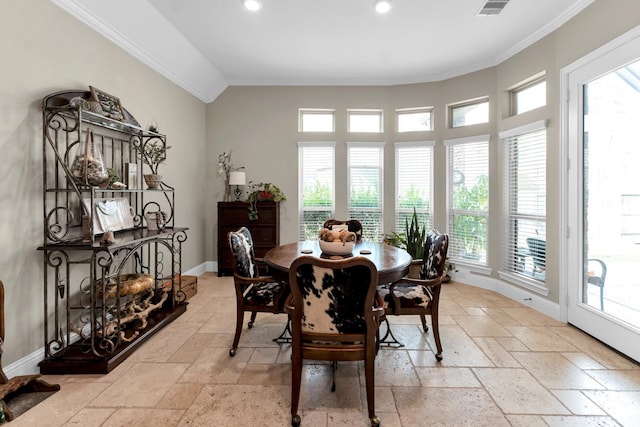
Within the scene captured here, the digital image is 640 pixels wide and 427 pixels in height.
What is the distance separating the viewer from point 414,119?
5180mm

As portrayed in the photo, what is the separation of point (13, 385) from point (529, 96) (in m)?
5.39

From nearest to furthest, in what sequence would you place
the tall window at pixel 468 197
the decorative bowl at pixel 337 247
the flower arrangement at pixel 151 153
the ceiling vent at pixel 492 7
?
1. the decorative bowl at pixel 337 247
2. the ceiling vent at pixel 492 7
3. the flower arrangement at pixel 151 153
4. the tall window at pixel 468 197

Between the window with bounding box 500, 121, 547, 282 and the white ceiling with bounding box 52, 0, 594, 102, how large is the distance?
43.9 inches

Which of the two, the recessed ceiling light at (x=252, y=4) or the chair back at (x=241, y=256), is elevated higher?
the recessed ceiling light at (x=252, y=4)

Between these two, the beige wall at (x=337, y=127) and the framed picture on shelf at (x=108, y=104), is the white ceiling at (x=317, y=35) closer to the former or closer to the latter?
the beige wall at (x=337, y=127)

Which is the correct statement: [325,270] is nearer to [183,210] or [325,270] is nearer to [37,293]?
[37,293]

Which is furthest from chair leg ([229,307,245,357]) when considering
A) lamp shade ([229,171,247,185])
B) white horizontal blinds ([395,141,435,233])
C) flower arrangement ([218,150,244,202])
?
white horizontal blinds ([395,141,435,233])

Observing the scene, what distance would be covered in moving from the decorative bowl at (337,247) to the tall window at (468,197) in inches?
112

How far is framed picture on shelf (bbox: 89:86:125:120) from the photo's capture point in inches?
104

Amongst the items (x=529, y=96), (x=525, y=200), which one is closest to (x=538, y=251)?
(x=525, y=200)

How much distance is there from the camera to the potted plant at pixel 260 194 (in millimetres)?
4840

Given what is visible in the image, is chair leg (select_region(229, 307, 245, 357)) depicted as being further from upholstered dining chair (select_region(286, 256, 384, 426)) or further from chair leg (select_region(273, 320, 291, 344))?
upholstered dining chair (select_region(286, 256, 384, 426))

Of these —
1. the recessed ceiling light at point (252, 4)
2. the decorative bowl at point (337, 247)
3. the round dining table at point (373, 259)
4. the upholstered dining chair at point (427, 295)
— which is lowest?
the upholstered dining chair at point (427, 295)

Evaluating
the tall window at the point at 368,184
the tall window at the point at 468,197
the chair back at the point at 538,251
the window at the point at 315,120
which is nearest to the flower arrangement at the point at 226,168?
the window at the point at 315,120
